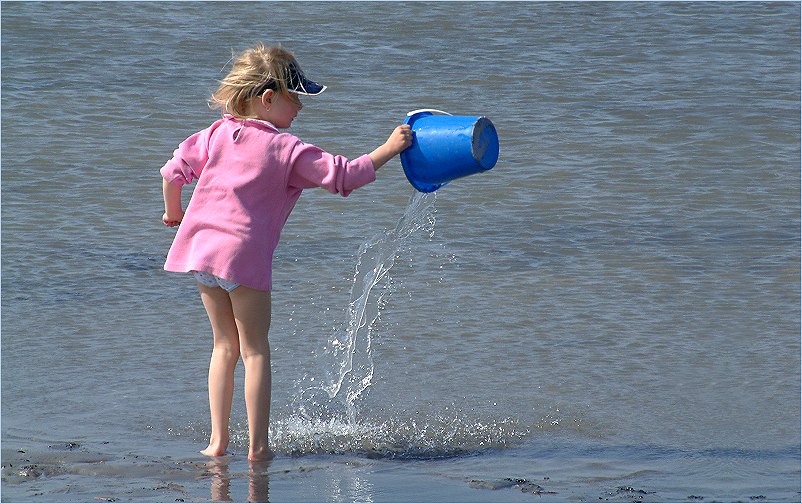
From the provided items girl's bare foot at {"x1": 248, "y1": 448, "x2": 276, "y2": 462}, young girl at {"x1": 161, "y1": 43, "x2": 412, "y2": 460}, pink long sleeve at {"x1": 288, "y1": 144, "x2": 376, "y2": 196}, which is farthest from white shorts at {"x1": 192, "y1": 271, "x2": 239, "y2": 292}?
girl's bare foot at {"x1": 248, "y1": 448, "x2": 276, "y2": 462}

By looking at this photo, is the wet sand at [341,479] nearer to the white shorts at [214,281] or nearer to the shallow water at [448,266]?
the shallow water at [448,266]

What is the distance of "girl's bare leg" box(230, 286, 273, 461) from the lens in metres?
3.74

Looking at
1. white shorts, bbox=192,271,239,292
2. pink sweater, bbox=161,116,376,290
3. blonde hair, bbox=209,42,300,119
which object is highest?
blonde hair, bbox=209,42,300,119

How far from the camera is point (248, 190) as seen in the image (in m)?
3.63

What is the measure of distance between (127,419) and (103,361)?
0.63 m

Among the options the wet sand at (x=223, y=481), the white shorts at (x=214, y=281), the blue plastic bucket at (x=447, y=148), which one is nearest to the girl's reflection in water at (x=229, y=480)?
the wet sand at (x=223, y=481)

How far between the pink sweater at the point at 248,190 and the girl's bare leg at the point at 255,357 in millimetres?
81

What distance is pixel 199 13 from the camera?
1055 centimetres

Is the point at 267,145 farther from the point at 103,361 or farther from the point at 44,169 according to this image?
the point at 44,169

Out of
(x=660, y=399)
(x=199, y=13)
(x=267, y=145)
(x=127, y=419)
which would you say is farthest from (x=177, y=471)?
(x=199, y=13)

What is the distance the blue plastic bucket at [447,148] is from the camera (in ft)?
12.2

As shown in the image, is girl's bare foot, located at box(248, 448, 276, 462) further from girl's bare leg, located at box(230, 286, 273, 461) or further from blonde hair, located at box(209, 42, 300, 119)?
blonde hair, located at box(209, 42, 300, 119)

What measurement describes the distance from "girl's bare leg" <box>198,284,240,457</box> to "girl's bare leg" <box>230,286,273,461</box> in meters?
0.06

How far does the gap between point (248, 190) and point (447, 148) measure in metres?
0.60
